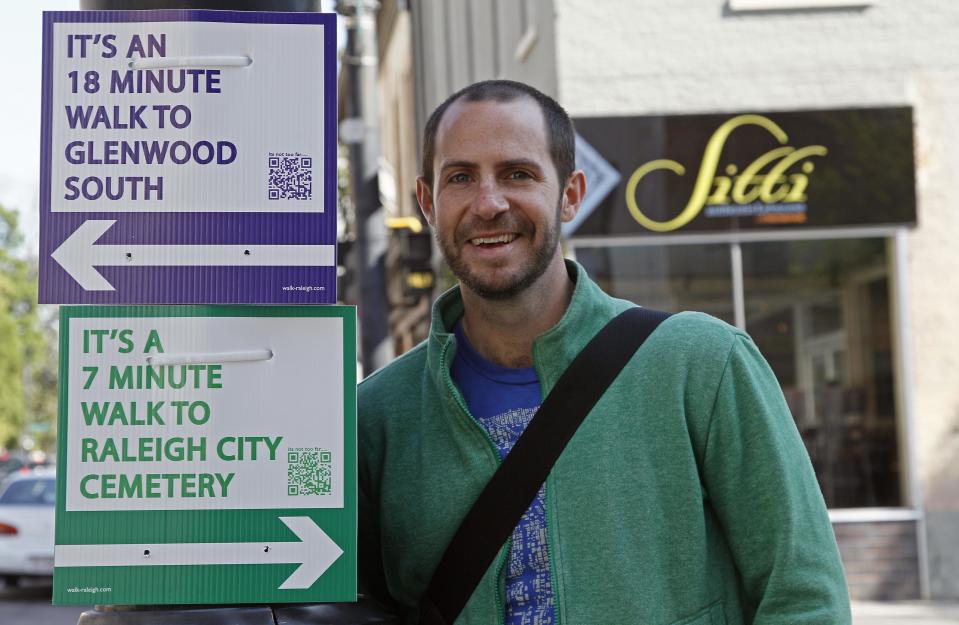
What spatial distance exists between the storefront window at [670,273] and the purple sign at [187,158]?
8834 millimetres

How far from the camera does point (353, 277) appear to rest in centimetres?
1077

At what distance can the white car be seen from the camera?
1429 centimetres

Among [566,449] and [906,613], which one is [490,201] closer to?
[566,449]

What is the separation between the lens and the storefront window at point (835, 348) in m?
11.2

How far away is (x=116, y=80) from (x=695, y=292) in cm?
911

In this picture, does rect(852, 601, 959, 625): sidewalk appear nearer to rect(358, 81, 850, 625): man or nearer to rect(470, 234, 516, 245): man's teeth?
rect(358, 81, 850, 625): man

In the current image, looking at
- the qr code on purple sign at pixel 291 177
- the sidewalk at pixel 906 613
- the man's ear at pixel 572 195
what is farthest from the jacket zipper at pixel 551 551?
the sidewalk at pixel 906 613

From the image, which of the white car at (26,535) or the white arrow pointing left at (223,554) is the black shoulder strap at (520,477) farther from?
the white car at (26,535)

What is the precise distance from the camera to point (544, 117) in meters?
2.74

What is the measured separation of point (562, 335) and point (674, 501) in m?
0.40

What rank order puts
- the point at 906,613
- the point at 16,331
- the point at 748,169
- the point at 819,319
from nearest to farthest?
the point at 906,613 → the point at 748,169 → the point at 819,319 → the point at 16,331

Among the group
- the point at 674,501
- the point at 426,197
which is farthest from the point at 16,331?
the point at 674,501

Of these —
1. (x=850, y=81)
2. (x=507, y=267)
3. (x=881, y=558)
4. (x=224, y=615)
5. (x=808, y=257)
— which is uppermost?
(x=850, y=81)

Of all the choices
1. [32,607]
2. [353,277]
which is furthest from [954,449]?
[32,607]
